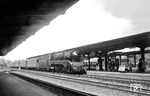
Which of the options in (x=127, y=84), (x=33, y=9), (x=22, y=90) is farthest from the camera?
(x=127, y=84)

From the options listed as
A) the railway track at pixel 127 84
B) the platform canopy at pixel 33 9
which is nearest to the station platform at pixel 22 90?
the railway track at pixel 127 84

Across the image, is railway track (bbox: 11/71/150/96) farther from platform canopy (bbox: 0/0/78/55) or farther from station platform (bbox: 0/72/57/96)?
platform canopy (bbox: 0/0/78/55)

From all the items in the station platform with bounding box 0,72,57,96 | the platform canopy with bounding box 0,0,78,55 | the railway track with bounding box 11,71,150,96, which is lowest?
the station platform with bounding box 0,72,57,96

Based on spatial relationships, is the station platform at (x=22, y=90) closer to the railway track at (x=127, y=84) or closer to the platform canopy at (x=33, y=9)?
the railway track at (x=127, y=84)

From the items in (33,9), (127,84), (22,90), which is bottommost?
(22,90)

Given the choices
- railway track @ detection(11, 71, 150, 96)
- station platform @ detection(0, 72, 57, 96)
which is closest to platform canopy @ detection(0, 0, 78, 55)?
station platform @ detection(0, 72, 57, 96)

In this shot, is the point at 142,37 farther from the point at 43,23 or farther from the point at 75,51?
the point at 43,23

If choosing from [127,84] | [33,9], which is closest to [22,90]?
[33,9]

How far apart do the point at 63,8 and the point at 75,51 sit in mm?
17080

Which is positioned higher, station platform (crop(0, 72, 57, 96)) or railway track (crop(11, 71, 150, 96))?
railway track (crop(11, 71, 150, 96))

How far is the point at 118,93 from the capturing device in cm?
1170

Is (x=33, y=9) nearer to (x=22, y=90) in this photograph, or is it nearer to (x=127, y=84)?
(x=22, y=90)

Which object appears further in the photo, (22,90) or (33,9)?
(22,90)

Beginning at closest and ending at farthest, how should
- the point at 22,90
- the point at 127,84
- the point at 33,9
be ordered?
the point at 33,9 → the point at 22,90 → the point at 127,84
